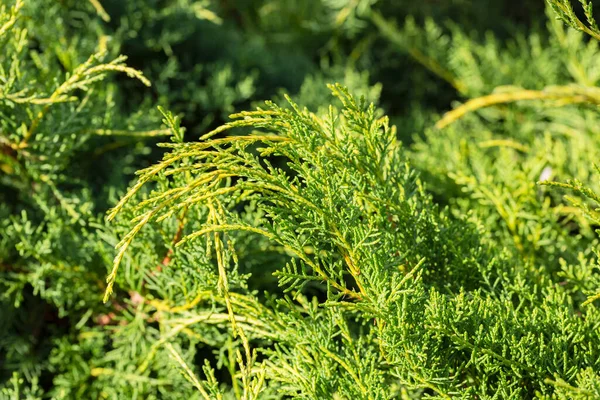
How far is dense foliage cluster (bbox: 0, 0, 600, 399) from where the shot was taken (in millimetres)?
796

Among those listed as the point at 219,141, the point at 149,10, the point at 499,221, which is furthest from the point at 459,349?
the point at 149,10

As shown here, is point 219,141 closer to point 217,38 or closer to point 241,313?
point 241,313

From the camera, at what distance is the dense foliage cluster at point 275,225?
0.80 m

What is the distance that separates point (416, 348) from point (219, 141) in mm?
377

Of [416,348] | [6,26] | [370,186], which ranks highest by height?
[6,26]

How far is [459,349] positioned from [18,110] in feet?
2.83

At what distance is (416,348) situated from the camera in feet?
2.55

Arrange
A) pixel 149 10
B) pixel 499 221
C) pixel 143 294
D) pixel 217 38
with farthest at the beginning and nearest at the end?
1. pixel 217 38
2. pixel 149 10
3. pixel 499 221
4. pixel 143 294

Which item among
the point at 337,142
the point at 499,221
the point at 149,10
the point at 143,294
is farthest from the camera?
the point at 149,10

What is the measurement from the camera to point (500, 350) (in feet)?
2.67

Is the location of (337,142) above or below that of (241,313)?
above

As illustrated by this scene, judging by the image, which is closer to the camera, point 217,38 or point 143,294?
point 143,294

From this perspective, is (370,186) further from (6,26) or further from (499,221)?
(6,26)

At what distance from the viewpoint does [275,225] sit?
0.82 m
